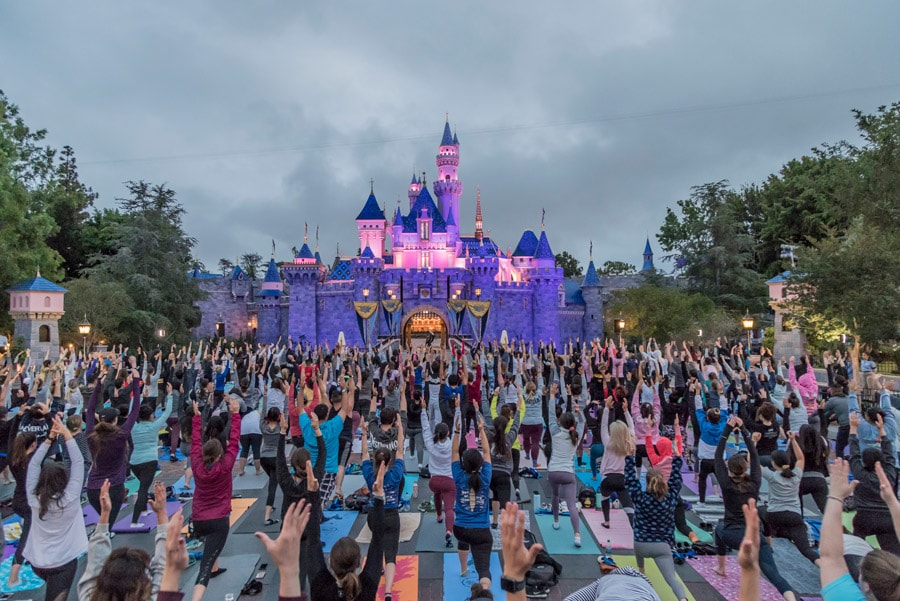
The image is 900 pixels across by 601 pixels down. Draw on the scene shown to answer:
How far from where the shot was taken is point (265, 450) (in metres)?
7.20

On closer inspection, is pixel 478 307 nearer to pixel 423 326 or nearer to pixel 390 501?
pixel 423 326

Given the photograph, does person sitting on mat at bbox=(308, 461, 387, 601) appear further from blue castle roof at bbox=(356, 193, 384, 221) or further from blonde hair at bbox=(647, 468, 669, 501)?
blue castle roof at bbox=(356, 193, 384, 221)

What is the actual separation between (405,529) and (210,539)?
2.65 metres

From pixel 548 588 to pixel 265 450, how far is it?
406 centimetres

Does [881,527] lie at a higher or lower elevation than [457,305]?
lower

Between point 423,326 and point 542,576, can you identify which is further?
point 423,326

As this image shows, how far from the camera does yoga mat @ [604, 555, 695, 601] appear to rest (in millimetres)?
5133

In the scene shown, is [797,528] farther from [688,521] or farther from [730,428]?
[688,521]

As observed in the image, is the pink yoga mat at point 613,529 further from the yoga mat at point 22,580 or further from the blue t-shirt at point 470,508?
the yoga mat at point 22,580

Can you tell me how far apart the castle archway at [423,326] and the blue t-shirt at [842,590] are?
3823cm

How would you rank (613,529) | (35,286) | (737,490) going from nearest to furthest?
(737,490) → (613,529) → (35,286)

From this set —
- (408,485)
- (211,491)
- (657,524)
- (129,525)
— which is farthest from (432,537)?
(129,525)

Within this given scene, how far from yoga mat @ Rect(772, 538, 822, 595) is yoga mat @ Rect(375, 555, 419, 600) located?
3.76 m

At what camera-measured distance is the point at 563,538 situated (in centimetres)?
651
